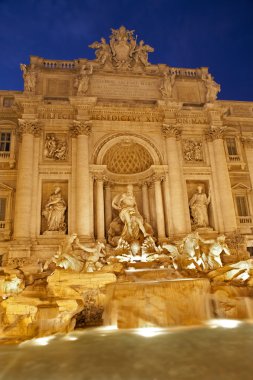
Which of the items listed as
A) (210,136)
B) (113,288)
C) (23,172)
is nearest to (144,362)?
(113,288)

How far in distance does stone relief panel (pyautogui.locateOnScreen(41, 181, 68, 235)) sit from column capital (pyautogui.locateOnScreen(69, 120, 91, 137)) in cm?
354

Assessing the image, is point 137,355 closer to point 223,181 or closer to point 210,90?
point 223,181

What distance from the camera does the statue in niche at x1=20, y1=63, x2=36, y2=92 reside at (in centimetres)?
1894

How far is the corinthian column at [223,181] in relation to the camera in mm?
18125

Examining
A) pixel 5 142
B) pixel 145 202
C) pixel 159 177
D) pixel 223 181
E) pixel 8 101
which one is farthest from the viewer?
pixel 8 101

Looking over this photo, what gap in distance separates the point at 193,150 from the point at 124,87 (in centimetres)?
654

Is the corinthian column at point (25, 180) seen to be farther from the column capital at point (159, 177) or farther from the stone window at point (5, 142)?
the column capital at point (159, 177)

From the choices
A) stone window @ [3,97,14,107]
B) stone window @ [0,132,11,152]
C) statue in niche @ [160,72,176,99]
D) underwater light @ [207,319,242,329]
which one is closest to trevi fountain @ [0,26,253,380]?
underwater light @ [207,319,242,329]

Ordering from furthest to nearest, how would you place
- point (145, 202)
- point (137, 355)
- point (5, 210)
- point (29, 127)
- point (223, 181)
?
point (145, 202) → point (223, 181) → point (29, 127) → point (5, 210) → point (137, 355)

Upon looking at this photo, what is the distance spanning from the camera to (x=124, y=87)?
2053 centimetres

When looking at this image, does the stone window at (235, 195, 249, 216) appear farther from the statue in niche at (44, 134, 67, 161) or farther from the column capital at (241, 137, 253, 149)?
the statue in niche at (44, 134, 67, 161)

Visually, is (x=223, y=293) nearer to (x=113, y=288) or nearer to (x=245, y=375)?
(x=113, y=288)

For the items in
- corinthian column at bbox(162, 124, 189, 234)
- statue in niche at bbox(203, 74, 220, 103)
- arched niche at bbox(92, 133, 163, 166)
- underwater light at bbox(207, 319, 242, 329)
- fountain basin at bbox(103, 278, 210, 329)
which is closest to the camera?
underwater light at bbox(207, 319, 242, 329)

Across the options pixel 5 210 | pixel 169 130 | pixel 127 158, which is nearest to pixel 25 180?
pixel 5 210
